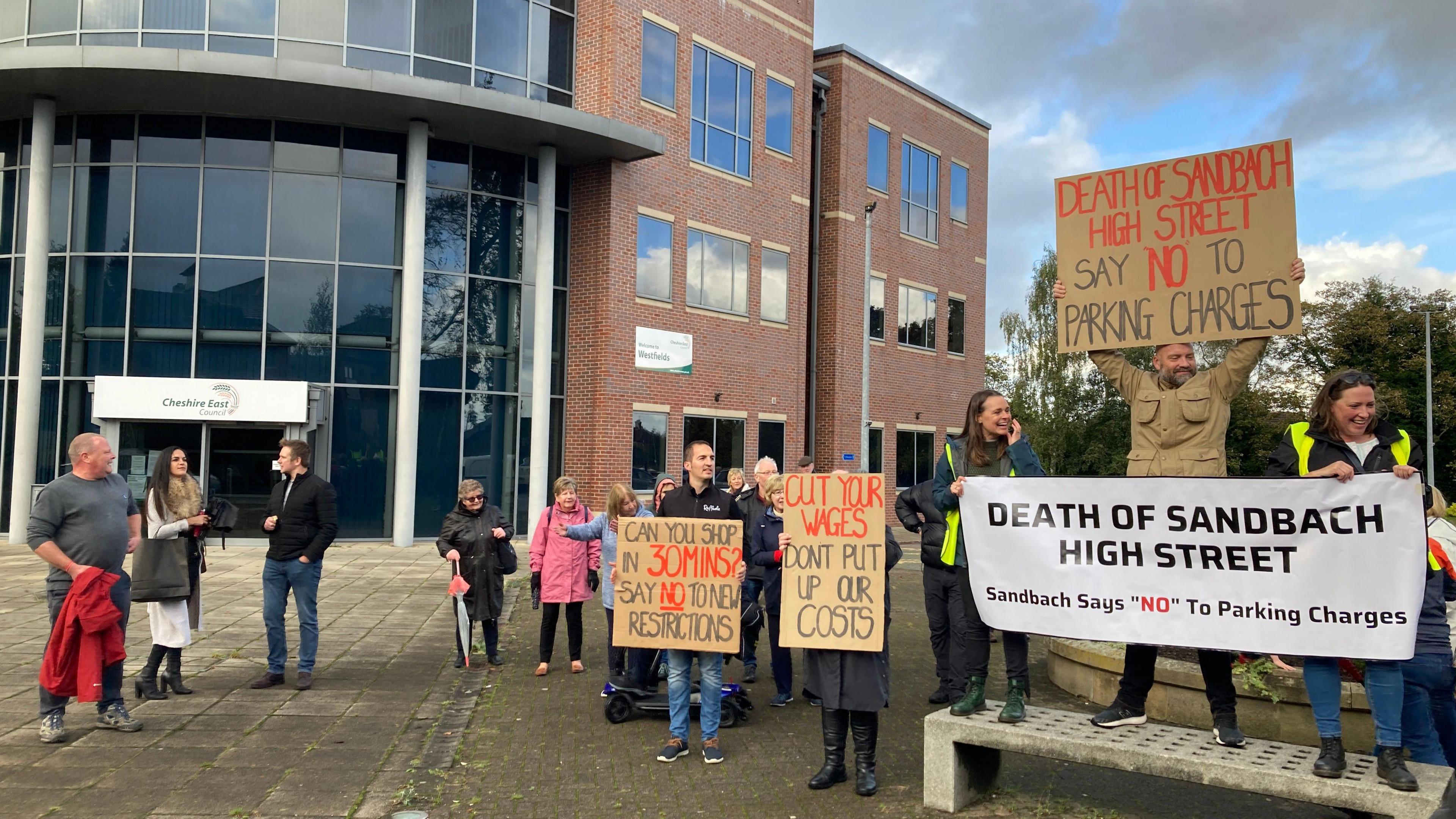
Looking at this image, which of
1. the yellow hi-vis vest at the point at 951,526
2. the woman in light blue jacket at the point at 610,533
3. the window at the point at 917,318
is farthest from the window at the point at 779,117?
the yellow hi-vis vest at the point at 951,526

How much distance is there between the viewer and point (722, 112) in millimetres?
25156

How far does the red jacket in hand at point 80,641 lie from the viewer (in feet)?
22.5

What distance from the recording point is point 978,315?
35.0m

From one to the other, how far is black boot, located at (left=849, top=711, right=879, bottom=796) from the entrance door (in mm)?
16528

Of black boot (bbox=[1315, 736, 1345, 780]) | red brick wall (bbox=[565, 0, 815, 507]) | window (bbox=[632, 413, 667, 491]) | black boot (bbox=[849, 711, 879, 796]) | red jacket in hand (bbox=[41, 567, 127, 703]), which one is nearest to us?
black boot (bbox=[1315, 736, 1345, 780])

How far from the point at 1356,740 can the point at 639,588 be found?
4.61 m

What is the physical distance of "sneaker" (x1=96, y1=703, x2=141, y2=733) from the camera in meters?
7.22

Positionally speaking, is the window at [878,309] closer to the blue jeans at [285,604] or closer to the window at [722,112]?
the window at [722,112]

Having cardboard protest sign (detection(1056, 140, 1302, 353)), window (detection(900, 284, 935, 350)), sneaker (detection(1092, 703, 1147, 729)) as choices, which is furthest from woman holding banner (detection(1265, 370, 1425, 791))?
window (detection(900, 284, 935, 350))

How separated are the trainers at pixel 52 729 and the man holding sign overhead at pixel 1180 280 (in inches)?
270

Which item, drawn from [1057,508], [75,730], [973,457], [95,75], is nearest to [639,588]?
[973,457]

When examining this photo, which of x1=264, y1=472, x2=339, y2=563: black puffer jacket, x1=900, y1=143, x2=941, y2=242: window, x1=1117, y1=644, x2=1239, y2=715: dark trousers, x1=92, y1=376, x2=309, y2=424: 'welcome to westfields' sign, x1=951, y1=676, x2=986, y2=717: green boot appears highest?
x1=900, y1=143, x2=941, y2=242: window

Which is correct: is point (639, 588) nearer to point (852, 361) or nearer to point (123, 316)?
point (123, 316)

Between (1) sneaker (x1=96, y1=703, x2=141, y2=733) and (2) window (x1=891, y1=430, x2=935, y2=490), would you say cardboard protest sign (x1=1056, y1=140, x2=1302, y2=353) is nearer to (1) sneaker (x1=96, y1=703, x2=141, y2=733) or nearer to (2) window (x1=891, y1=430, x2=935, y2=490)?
(1) sneaker (x1=96, y1=703, x2=141, y2=733)
